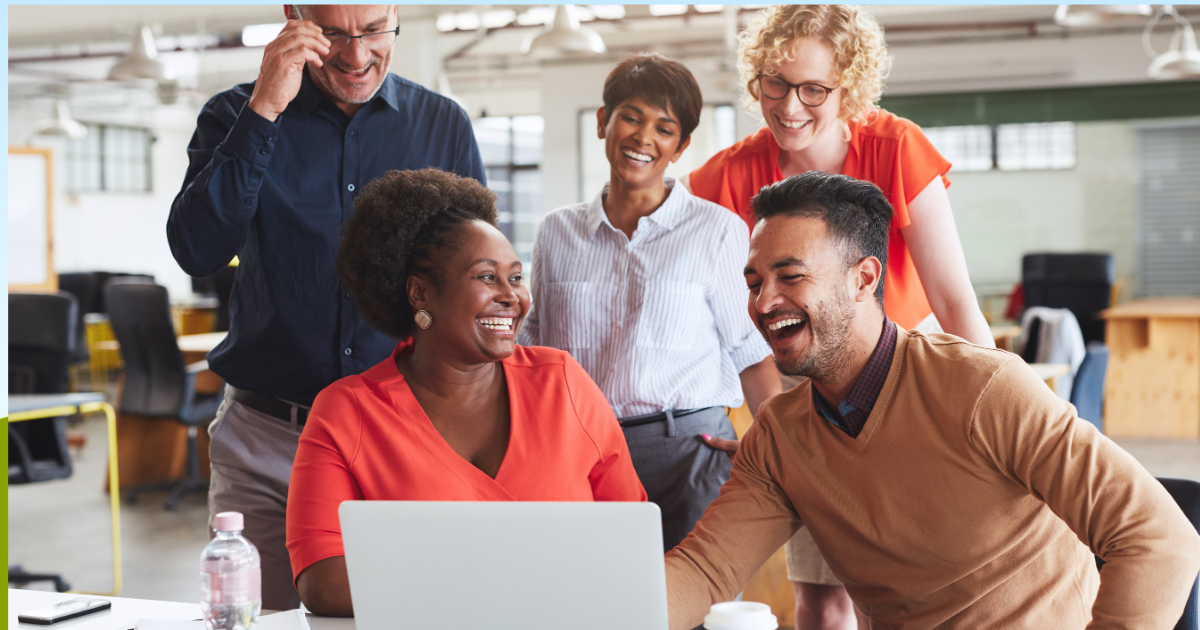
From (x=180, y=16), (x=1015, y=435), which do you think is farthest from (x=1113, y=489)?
(x=180, y=16)

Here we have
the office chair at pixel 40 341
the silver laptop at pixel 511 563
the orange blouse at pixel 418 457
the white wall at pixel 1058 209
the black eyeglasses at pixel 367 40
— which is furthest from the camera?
the white wall at pixel 1058 209

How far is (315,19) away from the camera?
5.91 ft

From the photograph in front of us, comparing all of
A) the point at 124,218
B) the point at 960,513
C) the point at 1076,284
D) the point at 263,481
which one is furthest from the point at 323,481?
the point at 124,218

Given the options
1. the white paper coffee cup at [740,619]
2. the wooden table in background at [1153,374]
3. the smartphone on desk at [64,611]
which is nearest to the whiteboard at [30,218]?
the smartphone on desk at [64,611]

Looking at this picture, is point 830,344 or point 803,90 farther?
point 803,90

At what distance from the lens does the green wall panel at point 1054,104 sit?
8.73m

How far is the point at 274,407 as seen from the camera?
1899mm

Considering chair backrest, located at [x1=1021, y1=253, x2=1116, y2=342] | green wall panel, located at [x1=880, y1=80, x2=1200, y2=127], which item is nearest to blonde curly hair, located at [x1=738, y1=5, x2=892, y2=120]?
chair backrest, located at [x1=1021, y1=253, x2=1116, y2=342]

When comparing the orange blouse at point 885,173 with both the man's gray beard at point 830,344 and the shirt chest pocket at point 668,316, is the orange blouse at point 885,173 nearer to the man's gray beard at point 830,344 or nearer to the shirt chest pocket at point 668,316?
the shirt chest pocket at point 668,316

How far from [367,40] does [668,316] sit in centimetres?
72

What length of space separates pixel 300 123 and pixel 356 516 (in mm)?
1074

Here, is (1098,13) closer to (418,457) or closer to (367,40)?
(367,40)

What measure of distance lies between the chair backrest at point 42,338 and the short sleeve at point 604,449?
3.55 meters

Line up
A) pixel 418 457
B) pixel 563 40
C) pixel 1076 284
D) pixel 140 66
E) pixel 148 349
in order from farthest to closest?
pixel 1076 284 → pixel 140 66 → pixel 563 40 → pixel 148 349 → pixel 418 457
